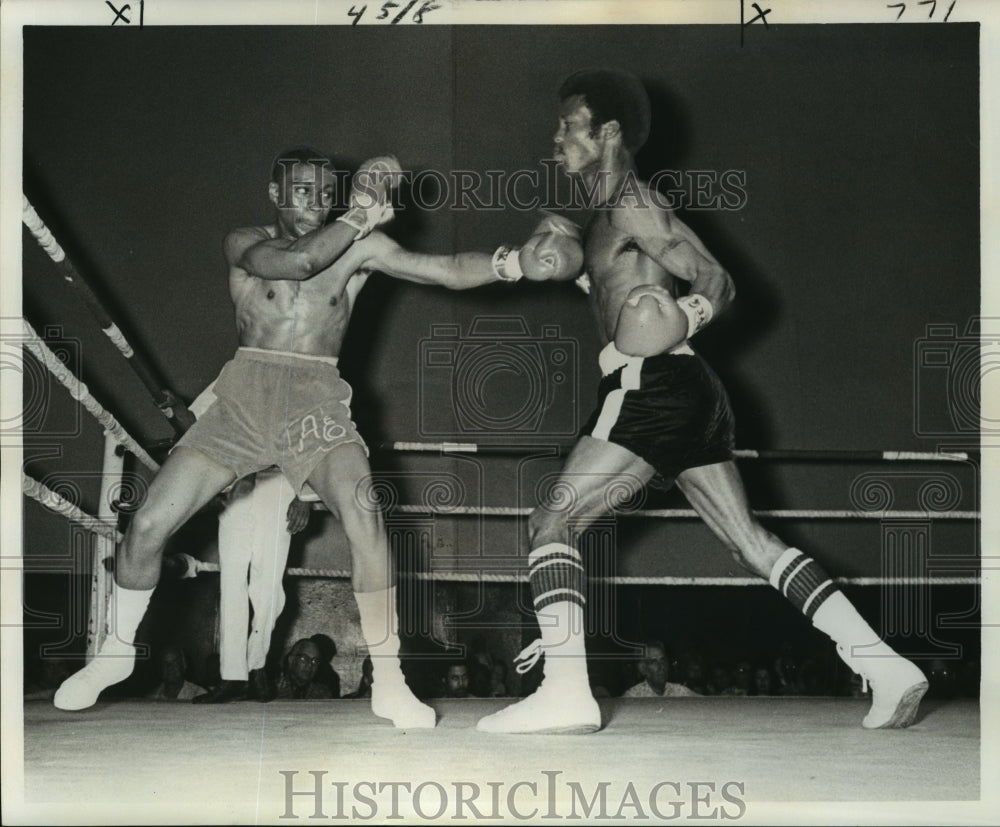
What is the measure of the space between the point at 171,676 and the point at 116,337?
40.5 inches

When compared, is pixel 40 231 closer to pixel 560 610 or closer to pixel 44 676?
pixel 44 676

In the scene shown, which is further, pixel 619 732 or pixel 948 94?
→ pixel 948 94

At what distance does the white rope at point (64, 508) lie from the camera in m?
3.81

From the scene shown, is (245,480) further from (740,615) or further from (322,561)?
(740,615)

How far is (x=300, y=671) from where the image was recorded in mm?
3988

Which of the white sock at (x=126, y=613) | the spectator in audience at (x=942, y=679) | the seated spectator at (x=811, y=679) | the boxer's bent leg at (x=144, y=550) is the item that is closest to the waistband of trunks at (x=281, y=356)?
the boxer's bent leg at (x=144, y=550)

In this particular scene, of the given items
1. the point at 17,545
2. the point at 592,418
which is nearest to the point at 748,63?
the point at 592,418

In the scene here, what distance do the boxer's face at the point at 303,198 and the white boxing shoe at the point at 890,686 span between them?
205 centimetres

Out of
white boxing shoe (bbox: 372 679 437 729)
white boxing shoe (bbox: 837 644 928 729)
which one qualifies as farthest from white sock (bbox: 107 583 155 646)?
white boxing shoe (bbox: 837 644 928 729)

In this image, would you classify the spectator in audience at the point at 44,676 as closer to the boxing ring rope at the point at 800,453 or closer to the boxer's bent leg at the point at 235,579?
the boxer's bent leg at the point at 235,579

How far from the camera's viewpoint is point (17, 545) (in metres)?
3.97

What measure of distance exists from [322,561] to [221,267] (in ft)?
3.13

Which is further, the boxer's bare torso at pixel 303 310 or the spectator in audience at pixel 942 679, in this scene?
the spectator in audience at pixel 942 679

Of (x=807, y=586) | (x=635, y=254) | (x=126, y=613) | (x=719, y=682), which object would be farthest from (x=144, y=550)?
(x=807, y=586)
